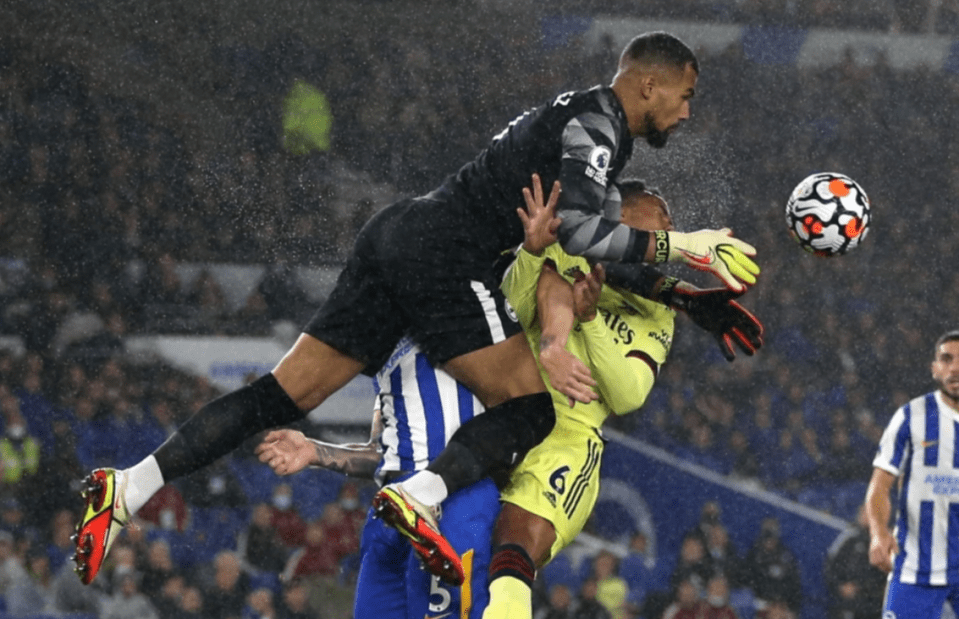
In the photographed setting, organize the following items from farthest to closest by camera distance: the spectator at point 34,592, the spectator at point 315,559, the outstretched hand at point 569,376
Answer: the spectator at point 315,559, the spectator at point 34,592, the outstretched hand at point 569,376

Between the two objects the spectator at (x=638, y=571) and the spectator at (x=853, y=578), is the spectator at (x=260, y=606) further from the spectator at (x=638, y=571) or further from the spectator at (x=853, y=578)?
the spectator at (x=853, y=578)

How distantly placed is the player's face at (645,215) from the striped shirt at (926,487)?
2166mm

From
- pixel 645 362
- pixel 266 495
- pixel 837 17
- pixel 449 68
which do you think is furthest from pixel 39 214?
pixel 837 17

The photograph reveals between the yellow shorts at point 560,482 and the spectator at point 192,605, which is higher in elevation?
the yellow shorts at point 560,482

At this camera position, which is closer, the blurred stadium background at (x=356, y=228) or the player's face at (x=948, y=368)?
the player's face at (x=948, y=368)

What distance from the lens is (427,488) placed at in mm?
3225

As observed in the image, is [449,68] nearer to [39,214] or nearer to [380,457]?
[39,214]

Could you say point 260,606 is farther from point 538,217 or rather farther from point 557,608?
point 538,217

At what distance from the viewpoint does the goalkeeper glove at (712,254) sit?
11.3ft

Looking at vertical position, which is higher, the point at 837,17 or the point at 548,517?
the point at 837,17

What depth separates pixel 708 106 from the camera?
37.3 feet

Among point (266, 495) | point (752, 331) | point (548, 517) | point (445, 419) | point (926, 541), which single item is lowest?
point (266, 495)

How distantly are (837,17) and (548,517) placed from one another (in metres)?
9.80

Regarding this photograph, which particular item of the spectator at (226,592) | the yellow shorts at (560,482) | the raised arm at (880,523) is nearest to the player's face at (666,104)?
the yellow shorts at (560,482)
